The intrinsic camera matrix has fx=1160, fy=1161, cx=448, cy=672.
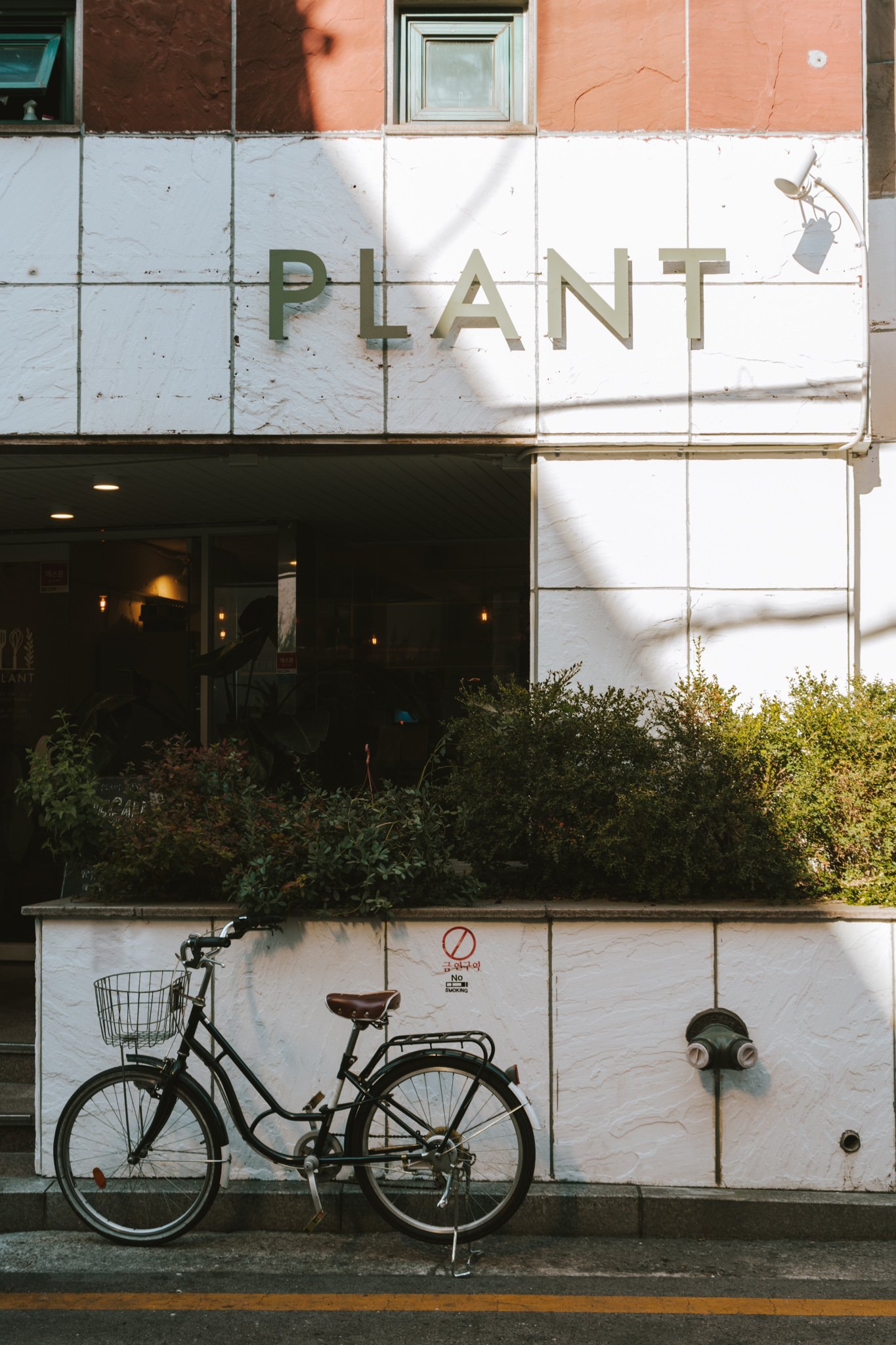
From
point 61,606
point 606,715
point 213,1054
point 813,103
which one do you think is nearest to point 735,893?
point 606,715

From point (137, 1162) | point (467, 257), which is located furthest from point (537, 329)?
point (137, 1162)

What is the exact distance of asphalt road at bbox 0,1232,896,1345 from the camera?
4.14 metres

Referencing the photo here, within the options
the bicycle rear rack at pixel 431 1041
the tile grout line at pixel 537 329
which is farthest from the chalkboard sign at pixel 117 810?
the tile grout line at pixel 537 329

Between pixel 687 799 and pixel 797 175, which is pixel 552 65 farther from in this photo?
pixel 687 799

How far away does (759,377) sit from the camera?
6.59 m

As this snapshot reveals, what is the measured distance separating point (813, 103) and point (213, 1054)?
6089mm

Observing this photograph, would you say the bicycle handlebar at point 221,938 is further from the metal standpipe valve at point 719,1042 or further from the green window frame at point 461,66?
the green window frame at point 461,66

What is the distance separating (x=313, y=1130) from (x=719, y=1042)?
1.78m

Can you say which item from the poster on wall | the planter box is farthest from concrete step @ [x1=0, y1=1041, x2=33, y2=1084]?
the poster on wall

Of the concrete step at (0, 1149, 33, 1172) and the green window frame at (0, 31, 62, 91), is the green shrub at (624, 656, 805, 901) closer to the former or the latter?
the concrete step at (0, 1149, 33, 1172)

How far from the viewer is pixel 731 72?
6.70m

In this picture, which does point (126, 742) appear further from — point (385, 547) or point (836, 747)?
point (836, 747)

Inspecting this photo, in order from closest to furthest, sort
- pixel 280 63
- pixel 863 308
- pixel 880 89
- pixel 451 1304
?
1. pixel 451 1304
2. pixel 863 308
3. pixel 280 63
4. pixel 880 89

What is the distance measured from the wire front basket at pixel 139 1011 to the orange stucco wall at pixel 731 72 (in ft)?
17.0
